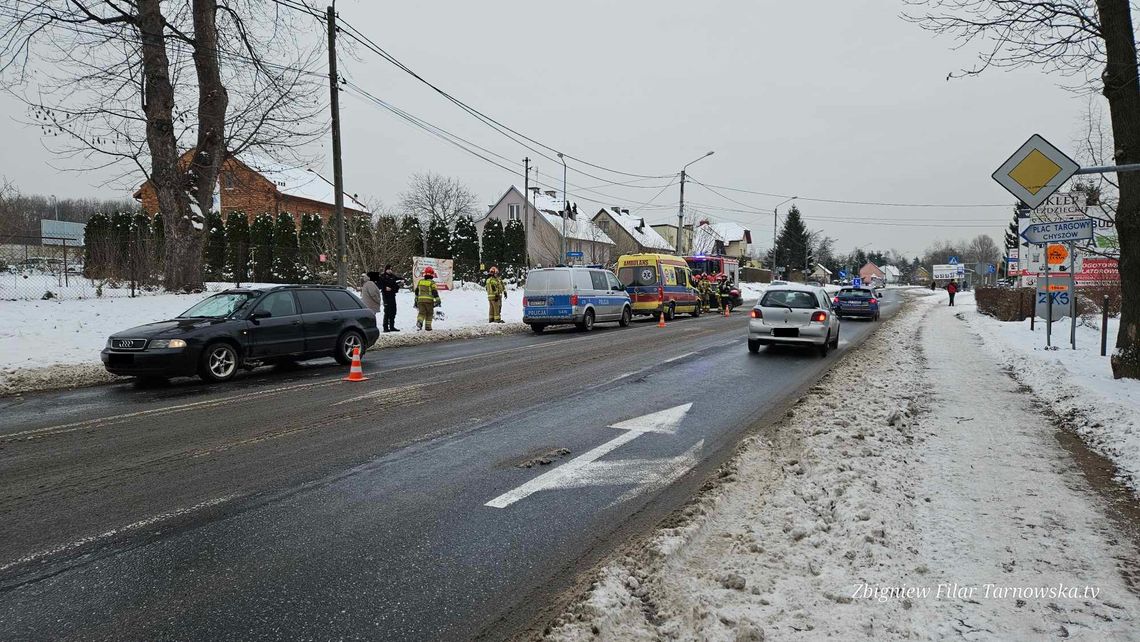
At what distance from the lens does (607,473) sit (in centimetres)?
511

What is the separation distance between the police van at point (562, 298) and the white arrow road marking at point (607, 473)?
12802mm

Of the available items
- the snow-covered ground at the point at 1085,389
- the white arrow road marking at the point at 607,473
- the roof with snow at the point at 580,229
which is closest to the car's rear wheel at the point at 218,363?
the white arrow road marking at the point at 607,473

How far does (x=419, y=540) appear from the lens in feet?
12.3

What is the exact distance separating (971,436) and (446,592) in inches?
225

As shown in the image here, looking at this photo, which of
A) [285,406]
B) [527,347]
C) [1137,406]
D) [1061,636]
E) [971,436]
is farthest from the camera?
[527,347]

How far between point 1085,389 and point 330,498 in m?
9.38

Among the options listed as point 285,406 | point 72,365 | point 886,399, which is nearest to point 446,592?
point 285,406

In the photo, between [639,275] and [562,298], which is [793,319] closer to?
[562,298]

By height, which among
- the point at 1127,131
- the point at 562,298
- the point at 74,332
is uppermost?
the point at 1127,131

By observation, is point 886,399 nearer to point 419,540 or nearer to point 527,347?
point 419,540

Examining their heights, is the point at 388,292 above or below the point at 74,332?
above

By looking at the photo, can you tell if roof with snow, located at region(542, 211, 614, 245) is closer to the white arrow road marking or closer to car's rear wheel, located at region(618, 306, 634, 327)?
car's rear wheel, located at region(618, 306, 634, 327)

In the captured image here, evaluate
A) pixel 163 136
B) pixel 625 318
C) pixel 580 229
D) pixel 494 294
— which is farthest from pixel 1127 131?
pixel 580 229

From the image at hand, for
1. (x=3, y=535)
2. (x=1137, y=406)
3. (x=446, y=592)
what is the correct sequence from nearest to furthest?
(x=446, y=592) < (x=3, y=535) < (x=1137, y=406)
